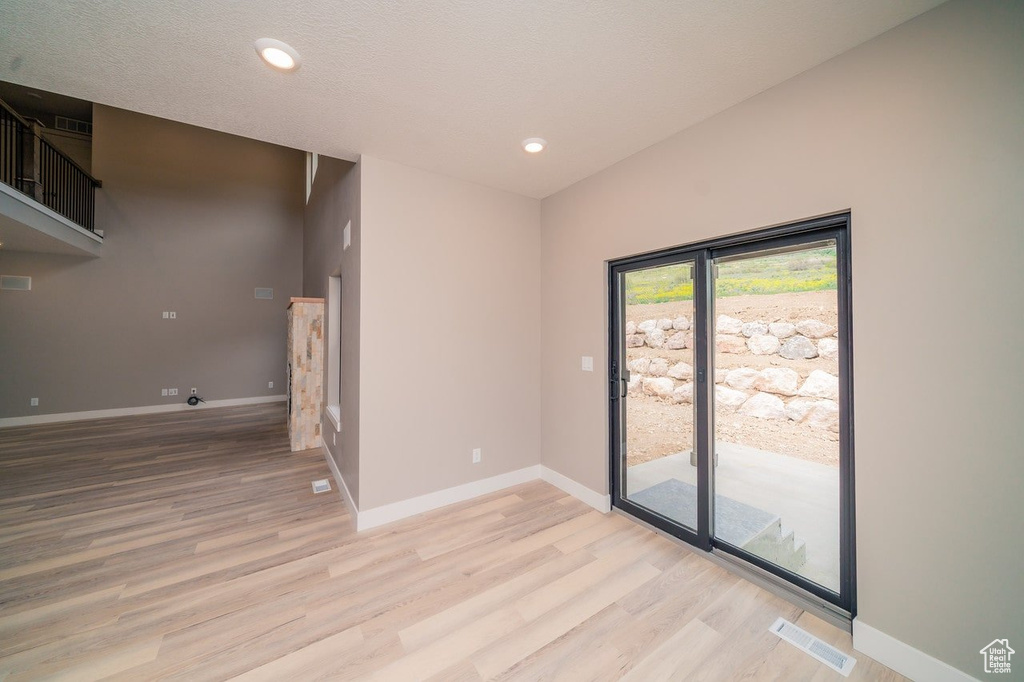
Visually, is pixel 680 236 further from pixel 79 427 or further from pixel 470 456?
pixel 79 427

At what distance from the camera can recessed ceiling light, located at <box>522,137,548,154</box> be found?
2477 mm

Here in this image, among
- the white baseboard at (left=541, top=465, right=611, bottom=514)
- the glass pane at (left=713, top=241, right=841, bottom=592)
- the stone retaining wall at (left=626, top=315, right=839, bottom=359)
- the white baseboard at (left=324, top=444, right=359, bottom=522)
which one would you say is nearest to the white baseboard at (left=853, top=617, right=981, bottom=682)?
the glass pane at (left=713, top=241, right=841, bottom=592)

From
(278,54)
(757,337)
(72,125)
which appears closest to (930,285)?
(757,337)

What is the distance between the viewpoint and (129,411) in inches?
251

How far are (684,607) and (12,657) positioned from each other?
10.6ft

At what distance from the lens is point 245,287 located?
740 centimetres

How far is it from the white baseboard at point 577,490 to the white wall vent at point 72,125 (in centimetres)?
1090

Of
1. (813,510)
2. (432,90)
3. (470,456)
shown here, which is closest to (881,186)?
(813,510)

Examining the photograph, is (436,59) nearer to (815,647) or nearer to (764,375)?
(764,375)

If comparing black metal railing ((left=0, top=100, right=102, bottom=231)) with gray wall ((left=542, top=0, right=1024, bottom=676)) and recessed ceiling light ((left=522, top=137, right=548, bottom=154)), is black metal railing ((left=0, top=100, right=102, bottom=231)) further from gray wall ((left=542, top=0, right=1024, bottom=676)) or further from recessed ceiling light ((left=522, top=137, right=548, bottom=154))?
gray wall ((left=542, top=0, right=1024, bottom=676))

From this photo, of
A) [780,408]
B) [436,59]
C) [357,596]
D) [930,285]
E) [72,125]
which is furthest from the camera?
[72,125]

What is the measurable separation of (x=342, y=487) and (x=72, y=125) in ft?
31.9

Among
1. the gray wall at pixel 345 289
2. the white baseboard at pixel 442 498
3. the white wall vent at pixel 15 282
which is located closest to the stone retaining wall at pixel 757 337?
the white baseboard at pixel 442 498

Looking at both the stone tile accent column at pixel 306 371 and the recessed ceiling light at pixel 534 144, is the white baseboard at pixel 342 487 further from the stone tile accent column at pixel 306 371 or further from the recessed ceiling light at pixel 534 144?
the recessed ceiling light at pixel 534 144
